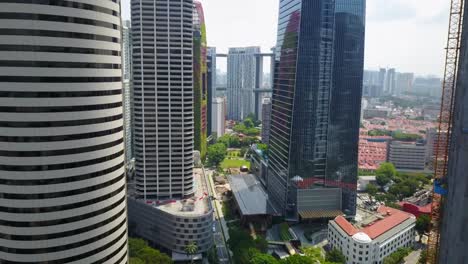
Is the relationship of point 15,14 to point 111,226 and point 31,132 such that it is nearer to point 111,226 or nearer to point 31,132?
point 31,132

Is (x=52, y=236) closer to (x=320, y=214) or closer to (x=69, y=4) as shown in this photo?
(x=69, y=4)

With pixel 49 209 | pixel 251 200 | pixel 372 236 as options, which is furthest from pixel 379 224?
pixel 49 209

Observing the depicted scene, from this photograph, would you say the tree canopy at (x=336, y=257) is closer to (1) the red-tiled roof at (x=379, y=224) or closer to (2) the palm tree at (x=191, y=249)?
(1) the red-tiled roof at (x=379, y=224)

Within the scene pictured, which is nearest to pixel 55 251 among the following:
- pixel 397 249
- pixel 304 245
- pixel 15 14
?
pixel 15 14

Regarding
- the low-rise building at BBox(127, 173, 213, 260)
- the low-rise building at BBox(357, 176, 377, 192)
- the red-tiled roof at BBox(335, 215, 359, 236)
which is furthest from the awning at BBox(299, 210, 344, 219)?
the low-rise building at BBox(357, 176, 377, 192)

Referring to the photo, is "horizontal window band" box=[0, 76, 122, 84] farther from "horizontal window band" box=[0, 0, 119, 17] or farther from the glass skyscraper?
the glass skyscraper
